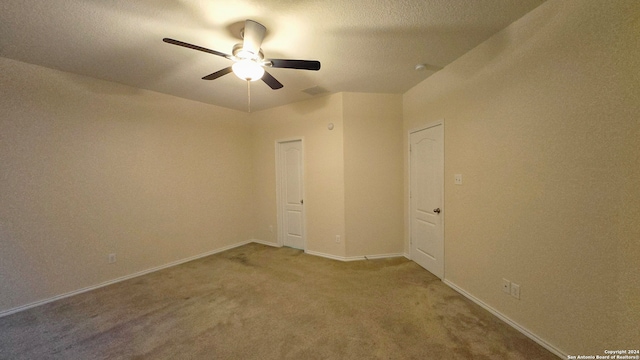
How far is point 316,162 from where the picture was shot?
141 inches

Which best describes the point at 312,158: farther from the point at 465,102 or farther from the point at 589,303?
the point at 589,303

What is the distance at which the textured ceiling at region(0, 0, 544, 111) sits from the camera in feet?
5.21

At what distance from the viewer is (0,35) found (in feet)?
5.90

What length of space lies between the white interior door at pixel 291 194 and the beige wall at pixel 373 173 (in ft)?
3.09

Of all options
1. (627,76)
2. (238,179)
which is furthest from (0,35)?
(627,76)

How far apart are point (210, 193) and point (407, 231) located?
11.1 ft

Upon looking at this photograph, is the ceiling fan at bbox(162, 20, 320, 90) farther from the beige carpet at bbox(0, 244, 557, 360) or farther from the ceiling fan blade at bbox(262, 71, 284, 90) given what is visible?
the beige carpet at bbox(0, 244, 557, 360)

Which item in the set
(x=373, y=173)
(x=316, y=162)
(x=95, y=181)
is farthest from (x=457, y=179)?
(x=95, y=181)

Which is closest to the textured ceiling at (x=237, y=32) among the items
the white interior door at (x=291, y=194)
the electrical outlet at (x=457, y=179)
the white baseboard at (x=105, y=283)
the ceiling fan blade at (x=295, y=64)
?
the ceiling fan blade at (x=295, y=64)

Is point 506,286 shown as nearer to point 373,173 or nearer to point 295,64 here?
point 373,173

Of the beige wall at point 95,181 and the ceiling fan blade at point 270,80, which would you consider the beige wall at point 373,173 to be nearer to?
the ceiling fan blade at point 270,80

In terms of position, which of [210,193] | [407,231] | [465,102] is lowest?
[407,231]

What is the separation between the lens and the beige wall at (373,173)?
333 cm

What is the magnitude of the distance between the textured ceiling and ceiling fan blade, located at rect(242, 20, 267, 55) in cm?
5
